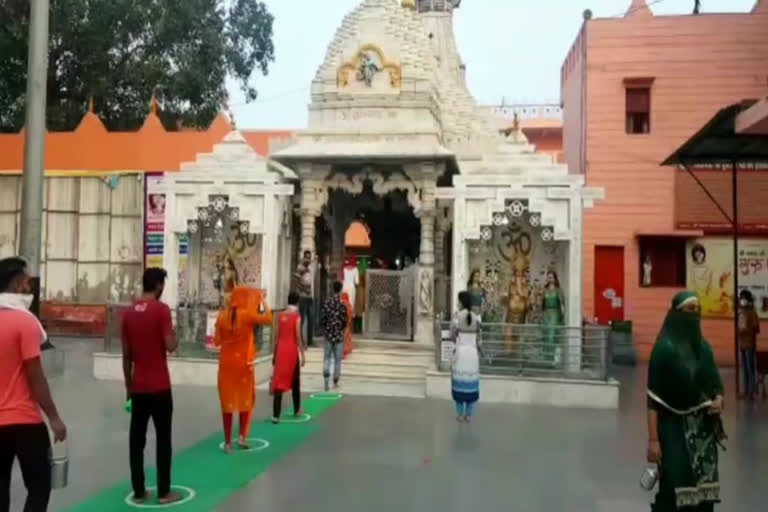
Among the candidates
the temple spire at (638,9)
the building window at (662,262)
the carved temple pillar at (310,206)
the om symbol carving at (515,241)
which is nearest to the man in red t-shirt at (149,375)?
the carved temple pillar at (310,206)

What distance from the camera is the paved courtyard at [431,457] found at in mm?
5660

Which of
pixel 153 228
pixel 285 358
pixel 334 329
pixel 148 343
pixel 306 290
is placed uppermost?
pixel 153 228

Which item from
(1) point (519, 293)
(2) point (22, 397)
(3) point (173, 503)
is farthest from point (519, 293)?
(2) point (22, 397)

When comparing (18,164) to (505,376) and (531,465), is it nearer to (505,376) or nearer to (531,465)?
(505,376)

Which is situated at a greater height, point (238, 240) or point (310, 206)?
point (310, 206)

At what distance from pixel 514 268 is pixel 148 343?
27.3 feet

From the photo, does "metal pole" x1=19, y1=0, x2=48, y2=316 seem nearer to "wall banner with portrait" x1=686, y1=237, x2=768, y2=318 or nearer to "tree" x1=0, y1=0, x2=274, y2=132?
"tree" x1=0, y1=0, x2=274, y2=132

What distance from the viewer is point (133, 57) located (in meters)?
22.0

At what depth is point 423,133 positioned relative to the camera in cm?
1298

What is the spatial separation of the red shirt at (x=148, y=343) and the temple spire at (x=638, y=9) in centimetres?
1620

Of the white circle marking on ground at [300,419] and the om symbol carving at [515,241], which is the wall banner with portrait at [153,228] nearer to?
the om symbol carving at [515,241]

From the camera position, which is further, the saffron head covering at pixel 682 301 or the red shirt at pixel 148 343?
the red shirt at pixel 148 343

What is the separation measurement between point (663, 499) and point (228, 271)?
10.5m

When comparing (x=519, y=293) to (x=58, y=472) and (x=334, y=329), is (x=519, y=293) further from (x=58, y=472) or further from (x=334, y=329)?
(x=58, y=472)
